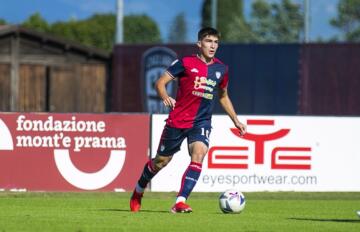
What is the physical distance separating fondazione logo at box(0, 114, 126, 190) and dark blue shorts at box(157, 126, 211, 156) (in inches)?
259

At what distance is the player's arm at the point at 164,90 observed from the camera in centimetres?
1291

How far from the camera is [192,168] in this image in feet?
43.8

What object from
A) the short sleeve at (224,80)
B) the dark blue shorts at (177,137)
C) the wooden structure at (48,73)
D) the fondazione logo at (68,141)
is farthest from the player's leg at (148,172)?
the wooden structure at (48,73)

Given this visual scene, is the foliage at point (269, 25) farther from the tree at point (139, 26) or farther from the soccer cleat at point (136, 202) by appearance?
the soccer cleat at point (136, 202)

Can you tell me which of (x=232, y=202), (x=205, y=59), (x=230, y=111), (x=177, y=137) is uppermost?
(x=205, y=59)

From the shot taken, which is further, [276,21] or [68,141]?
[276,21]

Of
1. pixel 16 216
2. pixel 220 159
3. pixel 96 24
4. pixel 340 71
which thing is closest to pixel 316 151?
pixel 220 159

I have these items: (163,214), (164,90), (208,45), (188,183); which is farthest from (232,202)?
(208,45)

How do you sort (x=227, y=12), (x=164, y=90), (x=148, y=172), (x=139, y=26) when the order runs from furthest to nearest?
(x=139, y=26)
(x=227, y=12)
(x=148, y=172)
(x=164, y=90)

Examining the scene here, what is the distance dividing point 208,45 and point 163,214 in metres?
2.13

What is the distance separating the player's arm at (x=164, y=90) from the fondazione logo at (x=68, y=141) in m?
6.96

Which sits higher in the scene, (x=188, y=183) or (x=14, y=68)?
(x=14, y=68)

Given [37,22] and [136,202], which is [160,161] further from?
[37,22]

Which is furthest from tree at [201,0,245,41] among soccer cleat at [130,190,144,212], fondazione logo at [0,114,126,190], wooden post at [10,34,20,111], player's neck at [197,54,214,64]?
player's neck at [197,54,214,64]
